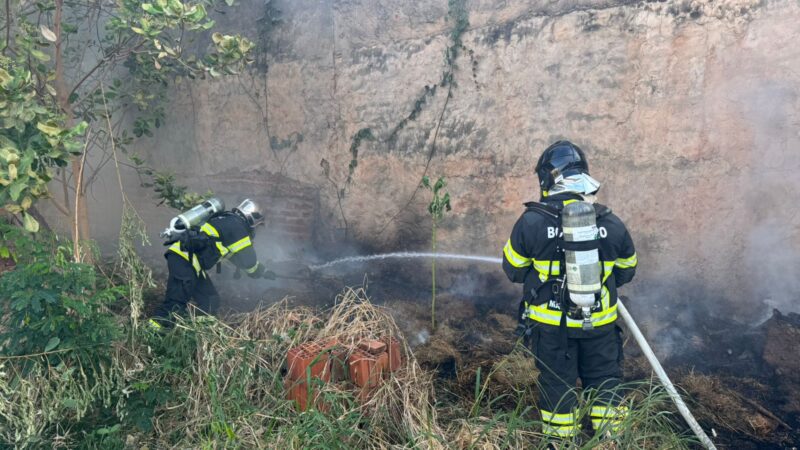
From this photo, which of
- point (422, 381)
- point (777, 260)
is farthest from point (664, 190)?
point (422, 381)

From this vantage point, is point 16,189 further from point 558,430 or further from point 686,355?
point 686,355

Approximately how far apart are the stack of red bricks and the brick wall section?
2858mm

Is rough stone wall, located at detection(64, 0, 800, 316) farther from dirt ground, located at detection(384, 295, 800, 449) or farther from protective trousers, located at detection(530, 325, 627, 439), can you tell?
protective trousers, located at detection(530, 325, 627, 439)

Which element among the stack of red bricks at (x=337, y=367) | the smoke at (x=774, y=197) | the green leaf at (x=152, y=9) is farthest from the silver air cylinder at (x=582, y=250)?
the green leaf at (x=152, y=9)

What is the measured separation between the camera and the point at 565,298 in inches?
Result: 119

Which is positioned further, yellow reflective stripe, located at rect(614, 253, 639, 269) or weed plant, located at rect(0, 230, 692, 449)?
yellow reflective stripe, located at rect(614, 253, 639, 269)

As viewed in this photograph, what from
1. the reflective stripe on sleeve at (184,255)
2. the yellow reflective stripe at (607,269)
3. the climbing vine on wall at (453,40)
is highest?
the climbing vine on wall at (453,40)

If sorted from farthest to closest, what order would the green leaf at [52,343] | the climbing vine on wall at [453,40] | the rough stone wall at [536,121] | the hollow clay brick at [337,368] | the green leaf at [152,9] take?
1. the climbing vine on wall at [453,40]
2. the rough stone wall at [536,121]
3. the green leaf at [152,9]
4. the hollow clay brick at [337,368]
5. the green leaf at [52,343]

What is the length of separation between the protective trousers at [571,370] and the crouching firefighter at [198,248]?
2355 mm

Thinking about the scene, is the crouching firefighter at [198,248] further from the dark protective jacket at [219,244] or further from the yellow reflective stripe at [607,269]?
the yellow reflective stripe at [607,269]

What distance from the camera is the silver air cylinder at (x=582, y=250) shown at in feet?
9.23

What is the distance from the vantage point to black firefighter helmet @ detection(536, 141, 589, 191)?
3.16 m

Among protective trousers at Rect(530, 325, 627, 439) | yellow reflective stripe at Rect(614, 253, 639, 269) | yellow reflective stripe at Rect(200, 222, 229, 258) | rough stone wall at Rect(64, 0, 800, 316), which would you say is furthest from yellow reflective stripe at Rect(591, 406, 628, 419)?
yellow reflective stripe at Rect(200, 222, 229, 258)

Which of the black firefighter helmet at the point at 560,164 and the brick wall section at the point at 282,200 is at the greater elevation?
the black firefighter helmet at the point at 560,164
